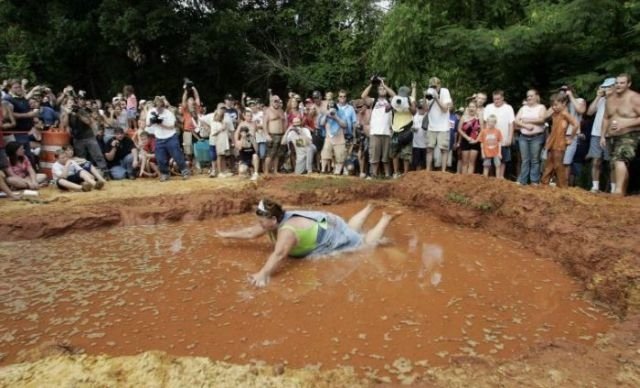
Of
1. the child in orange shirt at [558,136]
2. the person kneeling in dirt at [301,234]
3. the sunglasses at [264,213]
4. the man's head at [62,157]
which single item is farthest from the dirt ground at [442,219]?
the sunglasses at [264,213]

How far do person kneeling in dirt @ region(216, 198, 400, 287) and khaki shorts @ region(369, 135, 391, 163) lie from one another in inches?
124

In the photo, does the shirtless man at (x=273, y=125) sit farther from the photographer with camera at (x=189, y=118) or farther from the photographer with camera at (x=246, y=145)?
the photographer with camera at (x=189, y=118)

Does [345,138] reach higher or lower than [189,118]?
lower

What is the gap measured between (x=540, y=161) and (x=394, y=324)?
548 centimetres

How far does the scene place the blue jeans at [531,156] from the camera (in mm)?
7766

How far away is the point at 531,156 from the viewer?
7863 millimetres

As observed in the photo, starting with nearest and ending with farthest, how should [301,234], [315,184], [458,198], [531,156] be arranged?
1. [301,234]
2. [458,198]
3. [531,156]
4. [315,184]

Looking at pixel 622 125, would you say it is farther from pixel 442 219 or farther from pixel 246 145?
pixel 246 145

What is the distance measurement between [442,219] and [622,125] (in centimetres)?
283

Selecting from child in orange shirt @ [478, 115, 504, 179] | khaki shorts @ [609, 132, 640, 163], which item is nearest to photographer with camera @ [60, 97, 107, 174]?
child in orange shirt @ [478, 115, 504, 179]

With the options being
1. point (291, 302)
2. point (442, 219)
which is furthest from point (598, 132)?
point (291, 302)

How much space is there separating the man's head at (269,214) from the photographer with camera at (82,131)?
6.04 m

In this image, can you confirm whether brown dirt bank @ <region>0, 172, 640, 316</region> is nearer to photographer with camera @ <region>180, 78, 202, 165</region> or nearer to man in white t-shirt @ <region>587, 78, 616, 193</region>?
man in white t-shirt @ <region>587, 78, 616, 193</region>

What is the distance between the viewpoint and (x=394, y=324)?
3957 mm
